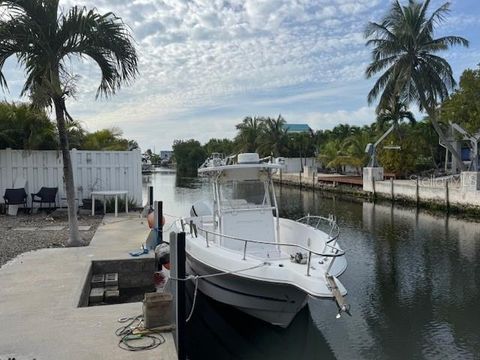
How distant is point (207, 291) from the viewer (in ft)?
28.4

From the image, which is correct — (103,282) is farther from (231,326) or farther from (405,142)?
(405,142)

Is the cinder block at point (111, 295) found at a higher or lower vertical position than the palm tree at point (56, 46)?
lower

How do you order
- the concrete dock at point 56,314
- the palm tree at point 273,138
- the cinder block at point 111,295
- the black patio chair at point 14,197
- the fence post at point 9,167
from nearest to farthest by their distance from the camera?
the concrete dock at point 56,314 → the cinder block at point 111,295 → the black patio chair at point 14,197 → the fence post at point 9,167 → the palm tree at point 273,138

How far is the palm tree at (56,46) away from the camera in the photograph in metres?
9.56

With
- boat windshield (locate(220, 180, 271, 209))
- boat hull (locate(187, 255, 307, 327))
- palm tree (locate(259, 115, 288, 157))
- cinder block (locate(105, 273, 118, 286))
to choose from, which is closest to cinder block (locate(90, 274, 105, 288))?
cinder block (locate(105, 273, 118, 286))

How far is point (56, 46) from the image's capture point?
32.7 ft

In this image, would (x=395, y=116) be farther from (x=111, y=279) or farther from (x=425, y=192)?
(x=111, y=279)

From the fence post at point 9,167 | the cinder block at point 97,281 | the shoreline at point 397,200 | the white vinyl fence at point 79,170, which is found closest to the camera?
→ the cinder block at point 97,281

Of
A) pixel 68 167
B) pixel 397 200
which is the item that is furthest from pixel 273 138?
pixel 68 167

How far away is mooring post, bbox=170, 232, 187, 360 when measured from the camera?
5.77 metres

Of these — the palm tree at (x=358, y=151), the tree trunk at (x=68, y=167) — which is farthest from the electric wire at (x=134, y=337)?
the palm tree at (x=358, y=151)

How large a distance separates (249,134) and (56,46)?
4739 cm

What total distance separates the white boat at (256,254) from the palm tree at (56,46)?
3.47m

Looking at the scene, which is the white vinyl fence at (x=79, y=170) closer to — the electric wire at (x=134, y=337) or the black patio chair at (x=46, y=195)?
the black patio chair at (x=46, y=195)
